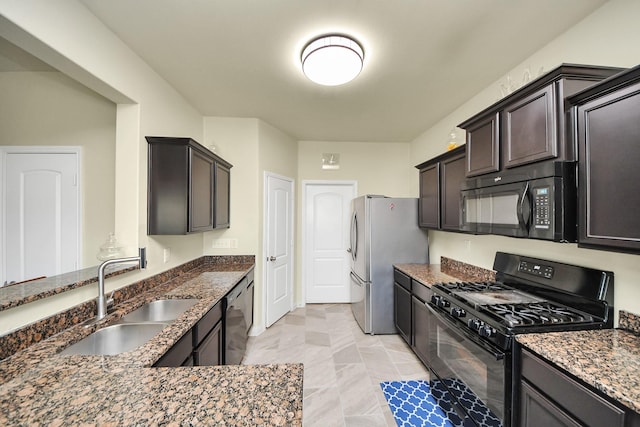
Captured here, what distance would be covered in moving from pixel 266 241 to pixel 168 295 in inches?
60.1

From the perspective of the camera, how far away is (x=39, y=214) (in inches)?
88.8

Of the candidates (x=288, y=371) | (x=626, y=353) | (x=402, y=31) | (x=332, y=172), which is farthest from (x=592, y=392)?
(x=332, y=172)

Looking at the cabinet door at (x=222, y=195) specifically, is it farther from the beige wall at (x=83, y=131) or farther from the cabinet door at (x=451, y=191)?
the cabinet door at (x=451, y=191)

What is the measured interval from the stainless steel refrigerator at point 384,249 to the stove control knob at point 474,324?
1661 mm

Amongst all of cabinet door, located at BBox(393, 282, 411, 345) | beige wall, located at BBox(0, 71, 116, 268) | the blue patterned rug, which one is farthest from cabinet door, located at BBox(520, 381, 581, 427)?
beige wall, located at BBox(0, 71, 116, 268)

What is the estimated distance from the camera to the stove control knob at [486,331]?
4.62ft

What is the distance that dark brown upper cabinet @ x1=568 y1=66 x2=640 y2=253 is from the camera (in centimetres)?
108

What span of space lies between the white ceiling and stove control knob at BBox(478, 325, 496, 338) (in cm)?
186

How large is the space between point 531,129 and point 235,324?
266 centimetres

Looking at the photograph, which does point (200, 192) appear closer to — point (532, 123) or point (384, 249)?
point (384, 249)

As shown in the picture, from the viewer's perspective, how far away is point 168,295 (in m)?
1.99

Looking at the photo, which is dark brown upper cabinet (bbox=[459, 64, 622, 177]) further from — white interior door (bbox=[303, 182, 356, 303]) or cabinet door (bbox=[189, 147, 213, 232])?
white interior door (bbox=[303, 182, 356, 303])

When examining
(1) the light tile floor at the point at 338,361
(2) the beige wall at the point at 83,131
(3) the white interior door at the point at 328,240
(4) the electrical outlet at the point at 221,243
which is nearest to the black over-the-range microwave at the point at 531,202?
(1) the light tile floor at the point at 338,361

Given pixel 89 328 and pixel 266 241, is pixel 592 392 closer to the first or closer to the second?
pixel 89 328
